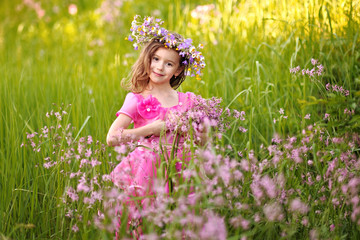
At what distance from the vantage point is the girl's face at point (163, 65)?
2705 millimetres

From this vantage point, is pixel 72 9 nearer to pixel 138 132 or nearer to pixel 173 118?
pixel 138 132

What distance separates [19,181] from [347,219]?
2.05 metres

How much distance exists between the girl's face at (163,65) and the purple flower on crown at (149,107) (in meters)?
0.13

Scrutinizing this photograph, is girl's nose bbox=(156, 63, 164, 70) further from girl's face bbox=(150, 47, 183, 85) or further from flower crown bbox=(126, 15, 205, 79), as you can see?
flower crown bbox=(126, 15, 205, 79)

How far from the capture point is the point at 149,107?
2680mm

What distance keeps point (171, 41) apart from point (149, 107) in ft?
1.40

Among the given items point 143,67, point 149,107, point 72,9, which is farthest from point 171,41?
point 72,9

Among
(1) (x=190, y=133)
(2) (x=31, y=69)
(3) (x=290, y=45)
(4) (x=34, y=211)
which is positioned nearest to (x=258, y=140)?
(3) (x=290, y=45)

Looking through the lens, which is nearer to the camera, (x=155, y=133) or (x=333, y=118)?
(x=155, y=133)

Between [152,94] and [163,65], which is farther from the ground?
[163,65]

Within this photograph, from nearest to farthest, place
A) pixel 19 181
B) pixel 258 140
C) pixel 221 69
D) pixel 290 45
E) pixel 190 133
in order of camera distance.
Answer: pixel 190 133 < pixel 19 181 < pixel 258 140 < pixel 290 45 < pixel 221 69

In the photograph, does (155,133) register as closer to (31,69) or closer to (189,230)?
(189,230)

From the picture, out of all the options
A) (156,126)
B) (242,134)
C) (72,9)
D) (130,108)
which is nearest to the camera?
(156,126)

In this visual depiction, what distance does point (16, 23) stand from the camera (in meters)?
9.14
